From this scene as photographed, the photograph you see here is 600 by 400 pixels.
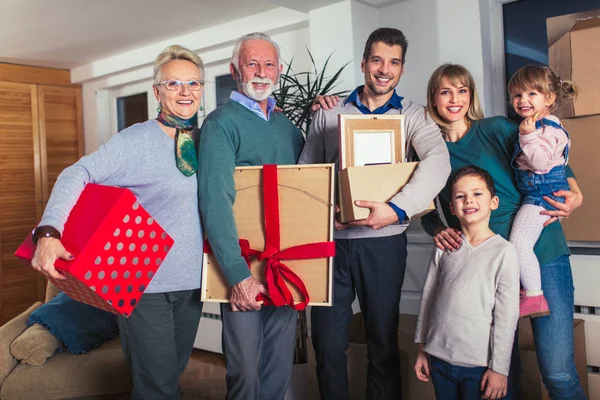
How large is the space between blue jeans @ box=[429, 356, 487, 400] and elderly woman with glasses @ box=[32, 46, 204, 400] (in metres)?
0.77

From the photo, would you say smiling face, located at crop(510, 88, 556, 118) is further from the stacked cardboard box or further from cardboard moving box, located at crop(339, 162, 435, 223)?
the stacked cardboard box

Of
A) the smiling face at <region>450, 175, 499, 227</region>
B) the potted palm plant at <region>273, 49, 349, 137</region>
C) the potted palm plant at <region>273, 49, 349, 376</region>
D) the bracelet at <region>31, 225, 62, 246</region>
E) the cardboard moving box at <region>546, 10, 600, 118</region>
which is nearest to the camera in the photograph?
the bracelet at <region>31, 225, 62, 246</region>

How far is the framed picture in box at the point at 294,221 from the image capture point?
178cm

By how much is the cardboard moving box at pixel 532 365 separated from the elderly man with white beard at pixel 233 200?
1028 mm

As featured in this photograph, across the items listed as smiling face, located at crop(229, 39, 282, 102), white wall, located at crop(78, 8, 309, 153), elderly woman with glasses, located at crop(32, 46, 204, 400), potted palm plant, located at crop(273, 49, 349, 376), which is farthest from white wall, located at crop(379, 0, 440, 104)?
elderly woman with glasses, located at crop(32, 46, 204, 400)

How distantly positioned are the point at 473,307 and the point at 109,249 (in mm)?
1047

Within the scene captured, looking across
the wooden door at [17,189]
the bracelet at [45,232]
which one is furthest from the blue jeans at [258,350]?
the wooden door at [17,189]

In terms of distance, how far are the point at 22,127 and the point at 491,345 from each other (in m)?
4.89

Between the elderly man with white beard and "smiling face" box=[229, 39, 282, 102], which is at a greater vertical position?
"smiling face" box=[229, 39, 282, 102]

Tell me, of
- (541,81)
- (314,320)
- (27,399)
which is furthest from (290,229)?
(27,399)

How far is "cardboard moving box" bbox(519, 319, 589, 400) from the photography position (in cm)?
233

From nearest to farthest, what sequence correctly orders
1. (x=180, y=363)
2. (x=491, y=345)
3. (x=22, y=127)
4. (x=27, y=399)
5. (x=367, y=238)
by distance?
(x=491, y=345)
(x=180, y=363)
(x=367, y=238)
(x=27, y=399)
(x=22, y=127)

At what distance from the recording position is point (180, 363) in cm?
186

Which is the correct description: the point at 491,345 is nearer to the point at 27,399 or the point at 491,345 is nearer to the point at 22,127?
the point at 27,399
